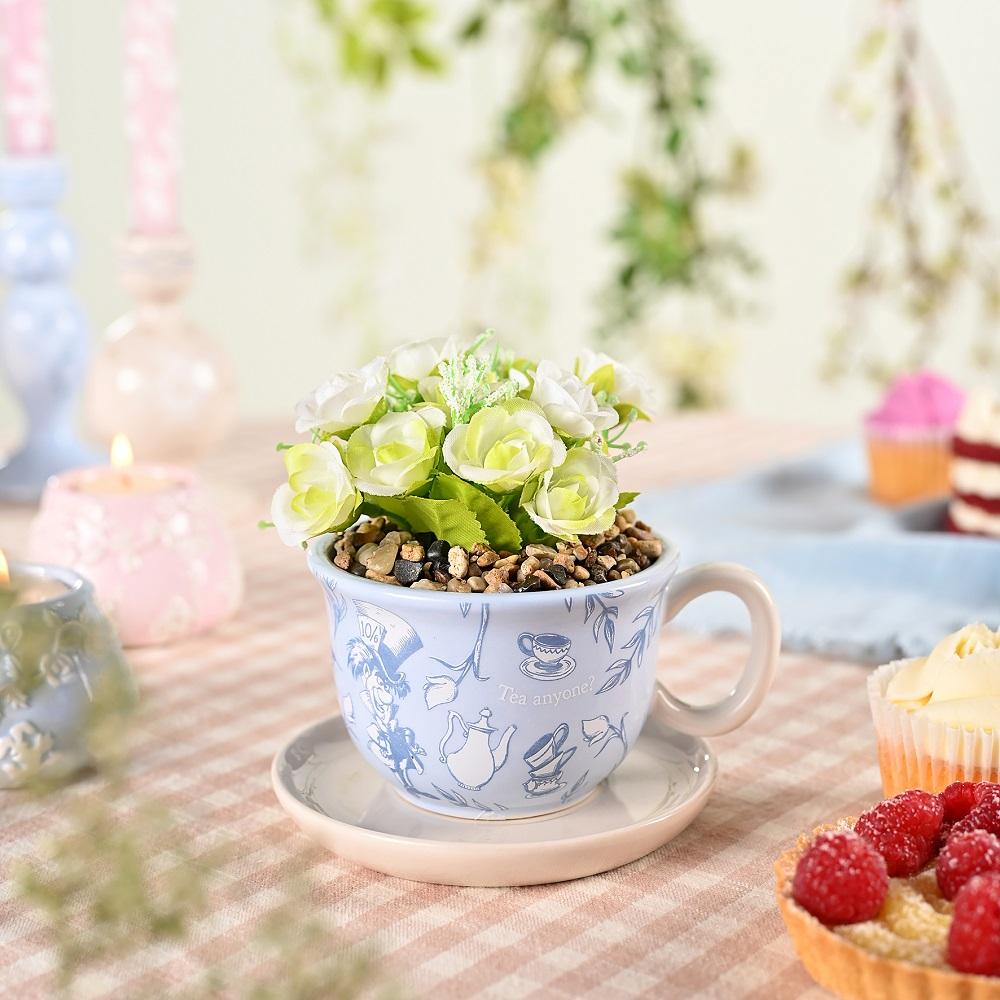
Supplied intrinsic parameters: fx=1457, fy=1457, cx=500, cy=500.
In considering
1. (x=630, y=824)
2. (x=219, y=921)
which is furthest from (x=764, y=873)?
(x=219, y=921)

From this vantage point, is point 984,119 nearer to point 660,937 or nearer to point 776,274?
point 776,274

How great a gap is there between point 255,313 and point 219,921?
9.60 feet

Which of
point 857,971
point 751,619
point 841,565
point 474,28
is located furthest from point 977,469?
point 474,28

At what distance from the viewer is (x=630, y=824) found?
728mm

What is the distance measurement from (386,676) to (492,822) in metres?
0.10

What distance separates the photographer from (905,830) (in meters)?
0.64

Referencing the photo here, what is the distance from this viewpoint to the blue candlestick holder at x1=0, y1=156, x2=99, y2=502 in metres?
1.42


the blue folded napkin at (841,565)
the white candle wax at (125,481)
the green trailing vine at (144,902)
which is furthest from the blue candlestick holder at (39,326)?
the green trailing vine at (144,902)

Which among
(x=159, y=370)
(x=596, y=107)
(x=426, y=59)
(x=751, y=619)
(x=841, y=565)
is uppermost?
(x=426, y=59)

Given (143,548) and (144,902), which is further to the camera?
(143,548)

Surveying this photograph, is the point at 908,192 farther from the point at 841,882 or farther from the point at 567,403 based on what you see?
the point at 841,882

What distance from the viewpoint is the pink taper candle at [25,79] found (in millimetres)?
1431

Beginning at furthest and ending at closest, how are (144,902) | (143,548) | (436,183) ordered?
(436,183) < (143,548) < (144,902)

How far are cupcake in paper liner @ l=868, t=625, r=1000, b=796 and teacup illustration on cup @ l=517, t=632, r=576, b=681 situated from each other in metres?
0.19
